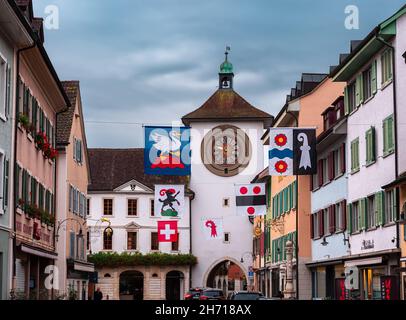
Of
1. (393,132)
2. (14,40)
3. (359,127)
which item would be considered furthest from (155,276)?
(14,40)

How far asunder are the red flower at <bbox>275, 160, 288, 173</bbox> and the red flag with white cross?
7.36 m

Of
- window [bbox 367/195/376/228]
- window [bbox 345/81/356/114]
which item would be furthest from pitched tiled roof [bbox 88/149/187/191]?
window [bbox 367/195/376/228]

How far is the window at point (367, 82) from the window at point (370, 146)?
1585 mm

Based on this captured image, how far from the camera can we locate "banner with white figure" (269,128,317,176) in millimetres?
34344

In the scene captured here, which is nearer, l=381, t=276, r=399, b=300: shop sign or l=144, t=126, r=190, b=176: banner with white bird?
l=381, t=276, r=399, b=300: shop sign

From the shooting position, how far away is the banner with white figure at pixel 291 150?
34344mm

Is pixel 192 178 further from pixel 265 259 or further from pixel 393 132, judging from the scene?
pixel 393 132

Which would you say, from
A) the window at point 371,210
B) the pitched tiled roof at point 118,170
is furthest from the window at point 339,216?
the pitched tiled roof at point 118,170

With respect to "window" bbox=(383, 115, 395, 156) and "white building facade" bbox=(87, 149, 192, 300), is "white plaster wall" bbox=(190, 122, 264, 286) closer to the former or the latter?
"white building facade" bbox=(87, 149, 192, 300)

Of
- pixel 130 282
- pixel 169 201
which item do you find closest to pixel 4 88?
pixel 169 201

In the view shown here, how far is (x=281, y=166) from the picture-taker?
114 ft

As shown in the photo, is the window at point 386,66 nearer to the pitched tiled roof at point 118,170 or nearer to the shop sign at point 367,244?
the shop sign at point 367,244

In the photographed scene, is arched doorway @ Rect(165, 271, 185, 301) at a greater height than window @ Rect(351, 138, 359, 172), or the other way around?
window @ Rect(351, 138, 359, 172)

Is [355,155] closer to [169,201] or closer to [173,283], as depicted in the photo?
[169,201]
